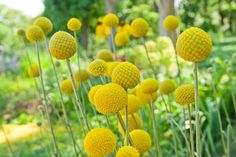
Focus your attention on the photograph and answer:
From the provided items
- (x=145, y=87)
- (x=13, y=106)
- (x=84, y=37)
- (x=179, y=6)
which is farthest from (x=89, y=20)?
(x=145, y=87)

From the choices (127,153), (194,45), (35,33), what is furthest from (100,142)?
(35,33)

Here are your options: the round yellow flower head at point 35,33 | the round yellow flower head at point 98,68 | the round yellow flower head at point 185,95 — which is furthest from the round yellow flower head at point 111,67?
the round yellow flower head at point 35,33

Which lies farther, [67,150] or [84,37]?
[84,37]

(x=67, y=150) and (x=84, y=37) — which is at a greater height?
(x=67, y=150)

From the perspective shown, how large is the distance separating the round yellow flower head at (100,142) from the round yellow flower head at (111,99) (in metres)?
0.04

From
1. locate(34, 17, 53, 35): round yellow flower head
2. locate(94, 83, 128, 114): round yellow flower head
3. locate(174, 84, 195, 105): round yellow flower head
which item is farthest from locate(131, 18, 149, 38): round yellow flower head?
locate(94, 83, 128, 114): round yellow flower head

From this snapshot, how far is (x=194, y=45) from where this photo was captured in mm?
607

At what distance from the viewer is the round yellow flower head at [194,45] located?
0.61m

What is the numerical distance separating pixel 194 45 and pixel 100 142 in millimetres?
211

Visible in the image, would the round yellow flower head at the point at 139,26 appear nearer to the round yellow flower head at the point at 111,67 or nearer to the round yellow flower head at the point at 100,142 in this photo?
the round yellow flower head at the point at 111,67

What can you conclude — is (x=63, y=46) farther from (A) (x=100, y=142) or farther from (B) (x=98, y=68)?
(A) (x=100, y=142)

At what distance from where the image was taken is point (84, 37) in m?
12.1

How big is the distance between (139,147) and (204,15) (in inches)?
600

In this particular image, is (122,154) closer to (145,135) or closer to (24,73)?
(145,135)
